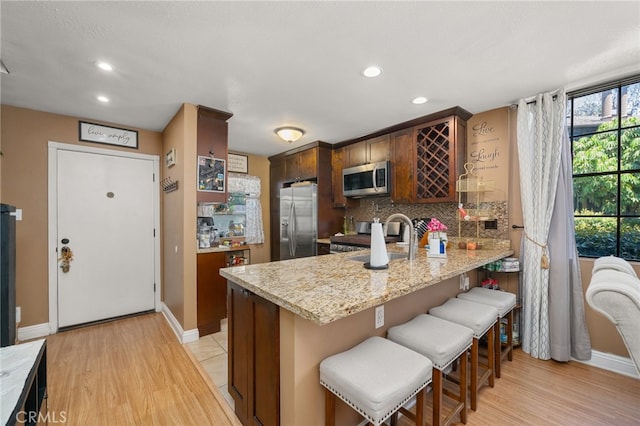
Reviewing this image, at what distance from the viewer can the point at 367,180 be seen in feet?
12.6

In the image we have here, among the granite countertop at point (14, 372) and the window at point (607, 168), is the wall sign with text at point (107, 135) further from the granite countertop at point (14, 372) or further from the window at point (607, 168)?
the window at point (607, 168)

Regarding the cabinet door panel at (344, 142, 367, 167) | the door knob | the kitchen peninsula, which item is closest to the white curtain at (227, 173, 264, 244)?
the cabinet door panel at (344, 142, 367, 167)

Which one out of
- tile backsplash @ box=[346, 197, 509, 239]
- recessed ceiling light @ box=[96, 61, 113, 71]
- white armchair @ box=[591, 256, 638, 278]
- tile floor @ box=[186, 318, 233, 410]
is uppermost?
recessed ceiling light @ box=[96, 61, 113, 71]

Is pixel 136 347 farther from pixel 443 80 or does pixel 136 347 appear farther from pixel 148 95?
pixel 443 80

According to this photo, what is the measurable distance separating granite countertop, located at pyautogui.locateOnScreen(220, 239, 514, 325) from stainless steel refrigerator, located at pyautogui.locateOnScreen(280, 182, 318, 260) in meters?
2.12

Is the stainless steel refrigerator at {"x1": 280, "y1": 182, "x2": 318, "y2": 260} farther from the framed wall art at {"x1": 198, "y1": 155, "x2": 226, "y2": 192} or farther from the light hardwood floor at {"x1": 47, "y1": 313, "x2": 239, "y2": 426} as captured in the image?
the light hardwood floor at {"x1": 47, "y1": 313, "x2": 239, "y2": 426}

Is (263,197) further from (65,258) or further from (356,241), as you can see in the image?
(65,258)

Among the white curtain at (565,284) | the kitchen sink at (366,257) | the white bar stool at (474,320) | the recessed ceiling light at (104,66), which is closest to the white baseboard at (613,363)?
the white curtain at (565,284)

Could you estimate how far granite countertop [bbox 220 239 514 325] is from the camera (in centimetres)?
111

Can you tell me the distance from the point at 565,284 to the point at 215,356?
3.22 m

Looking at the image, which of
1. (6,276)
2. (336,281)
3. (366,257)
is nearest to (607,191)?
(366,257)

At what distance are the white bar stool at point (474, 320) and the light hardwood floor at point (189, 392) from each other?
14 centimetres

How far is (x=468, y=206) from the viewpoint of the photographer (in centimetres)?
315

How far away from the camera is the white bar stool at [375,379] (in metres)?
1.07
